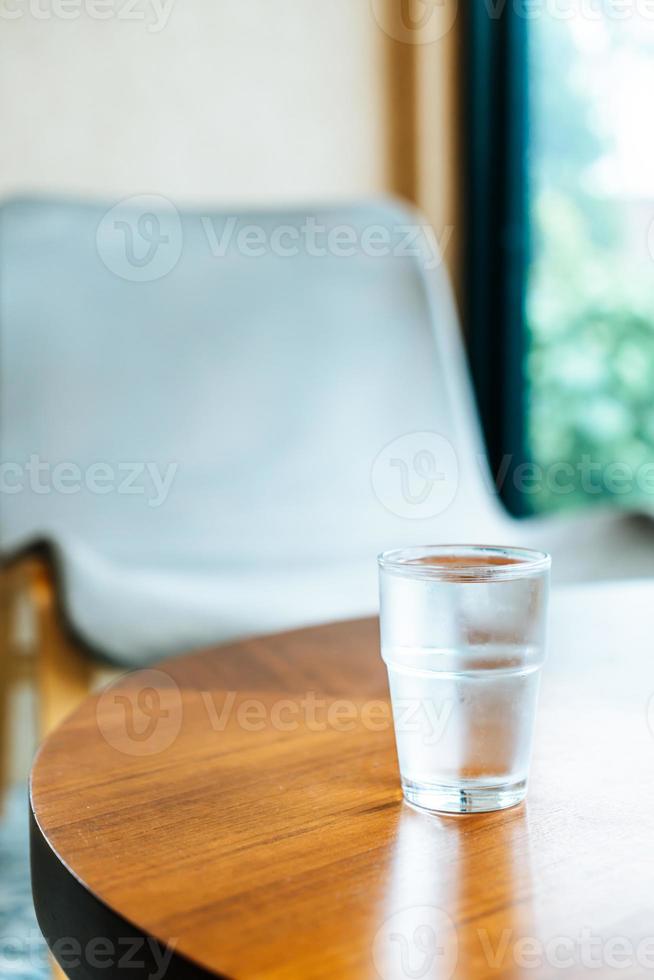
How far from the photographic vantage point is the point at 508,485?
2875 millimetres

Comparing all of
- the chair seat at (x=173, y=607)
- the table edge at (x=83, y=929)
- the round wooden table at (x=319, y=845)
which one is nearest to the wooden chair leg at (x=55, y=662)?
the chair seat at (x=173, y=607)

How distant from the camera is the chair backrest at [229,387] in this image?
1.83 m

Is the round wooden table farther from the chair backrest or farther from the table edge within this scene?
the chair backrest

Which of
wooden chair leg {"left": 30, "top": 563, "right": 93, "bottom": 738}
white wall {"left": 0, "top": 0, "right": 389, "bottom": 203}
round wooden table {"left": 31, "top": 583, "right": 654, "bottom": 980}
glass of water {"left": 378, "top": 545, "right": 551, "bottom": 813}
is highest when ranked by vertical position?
white wall {"left": 0, "top": 0, "right": 389, "bottom": 203}

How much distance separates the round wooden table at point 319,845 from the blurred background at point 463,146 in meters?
1.76

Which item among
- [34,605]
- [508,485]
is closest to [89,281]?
[34,605]

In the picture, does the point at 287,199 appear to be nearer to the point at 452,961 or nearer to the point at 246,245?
the point at 246,245

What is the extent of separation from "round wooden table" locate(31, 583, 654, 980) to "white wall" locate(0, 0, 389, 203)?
5.71ft

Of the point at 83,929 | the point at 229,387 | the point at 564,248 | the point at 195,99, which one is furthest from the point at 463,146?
the point at 83,929

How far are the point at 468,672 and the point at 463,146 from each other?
8.45 ft

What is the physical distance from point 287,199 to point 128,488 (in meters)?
1.07

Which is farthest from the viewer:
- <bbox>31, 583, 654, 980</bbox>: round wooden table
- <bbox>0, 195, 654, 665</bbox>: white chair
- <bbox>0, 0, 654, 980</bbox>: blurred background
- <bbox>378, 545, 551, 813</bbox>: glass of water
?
<bbox>0, 0, 654, 980</bbox>: blurred background

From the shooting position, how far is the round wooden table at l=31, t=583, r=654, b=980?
366 mm

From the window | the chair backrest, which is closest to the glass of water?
the chair backrest
